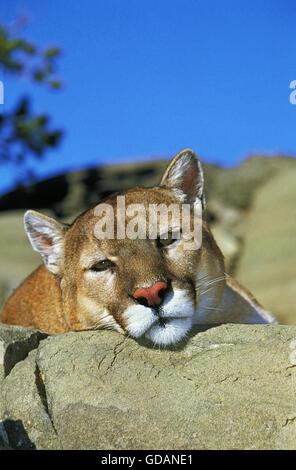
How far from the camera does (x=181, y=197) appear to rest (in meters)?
7.20

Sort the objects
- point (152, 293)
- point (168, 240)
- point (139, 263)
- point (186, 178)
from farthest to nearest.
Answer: point (186, 178)
point (168, 240)
point (139, 263)
point (152, 293)

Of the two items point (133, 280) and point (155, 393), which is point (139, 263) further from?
point (155, 393)

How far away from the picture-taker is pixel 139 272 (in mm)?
5824

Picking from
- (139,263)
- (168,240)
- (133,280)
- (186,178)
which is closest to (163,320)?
(133,280)

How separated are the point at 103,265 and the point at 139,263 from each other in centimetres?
60

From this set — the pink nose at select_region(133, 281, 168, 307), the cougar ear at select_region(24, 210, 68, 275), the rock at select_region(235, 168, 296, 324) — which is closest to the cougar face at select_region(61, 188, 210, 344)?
the pink nose at select_region(133, 281, 168, 307)

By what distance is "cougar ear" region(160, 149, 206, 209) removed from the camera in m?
7.16

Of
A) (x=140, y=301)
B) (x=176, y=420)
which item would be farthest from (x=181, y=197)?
(x=176, y=420)

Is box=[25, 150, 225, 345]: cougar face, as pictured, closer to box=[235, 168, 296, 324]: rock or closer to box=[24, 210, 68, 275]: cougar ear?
box=[24, 210, 68, 275]: cougar ear

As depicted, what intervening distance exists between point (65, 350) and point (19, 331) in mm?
609

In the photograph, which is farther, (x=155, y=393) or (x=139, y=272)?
(x=139, y=272)

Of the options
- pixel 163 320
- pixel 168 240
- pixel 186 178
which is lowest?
pixel 163 320

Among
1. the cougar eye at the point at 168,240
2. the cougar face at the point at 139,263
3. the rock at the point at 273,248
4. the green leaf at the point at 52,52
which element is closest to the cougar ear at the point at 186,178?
the cougar face at the point at 139,263

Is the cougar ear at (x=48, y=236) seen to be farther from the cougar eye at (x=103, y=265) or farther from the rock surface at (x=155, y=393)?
the rock surface at (x=155, y=393)
